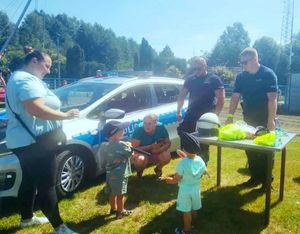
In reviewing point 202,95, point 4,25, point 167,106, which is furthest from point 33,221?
point 4,25

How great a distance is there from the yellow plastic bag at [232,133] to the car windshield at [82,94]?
2097 mm

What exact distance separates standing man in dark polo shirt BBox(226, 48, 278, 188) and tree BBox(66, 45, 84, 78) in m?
68.1

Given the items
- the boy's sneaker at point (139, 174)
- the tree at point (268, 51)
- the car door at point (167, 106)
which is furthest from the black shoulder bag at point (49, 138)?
the tree at point (268, 51)

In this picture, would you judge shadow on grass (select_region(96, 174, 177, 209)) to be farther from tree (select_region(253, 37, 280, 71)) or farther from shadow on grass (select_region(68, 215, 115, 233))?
tree (select_region(253, 37, 280, 71))

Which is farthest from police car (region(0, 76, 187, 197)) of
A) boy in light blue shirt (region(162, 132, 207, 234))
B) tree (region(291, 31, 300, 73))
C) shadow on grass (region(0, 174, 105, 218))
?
tree (region(291, 31, 300, 73))

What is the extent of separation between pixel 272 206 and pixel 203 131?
137cm

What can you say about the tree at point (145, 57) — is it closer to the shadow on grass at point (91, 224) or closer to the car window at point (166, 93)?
the car window at point (166, 93)

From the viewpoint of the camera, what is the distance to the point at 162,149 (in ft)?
19.0

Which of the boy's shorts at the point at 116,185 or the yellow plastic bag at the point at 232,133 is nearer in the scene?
the boy's shorts at the point at 116,185

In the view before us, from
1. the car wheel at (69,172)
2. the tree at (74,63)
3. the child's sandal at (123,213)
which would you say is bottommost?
the child's sandal at (123,213)

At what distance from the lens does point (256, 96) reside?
5.21 m

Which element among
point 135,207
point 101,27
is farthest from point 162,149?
point 101,27

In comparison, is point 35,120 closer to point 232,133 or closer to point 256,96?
point 232,133

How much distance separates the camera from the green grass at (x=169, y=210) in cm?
421
